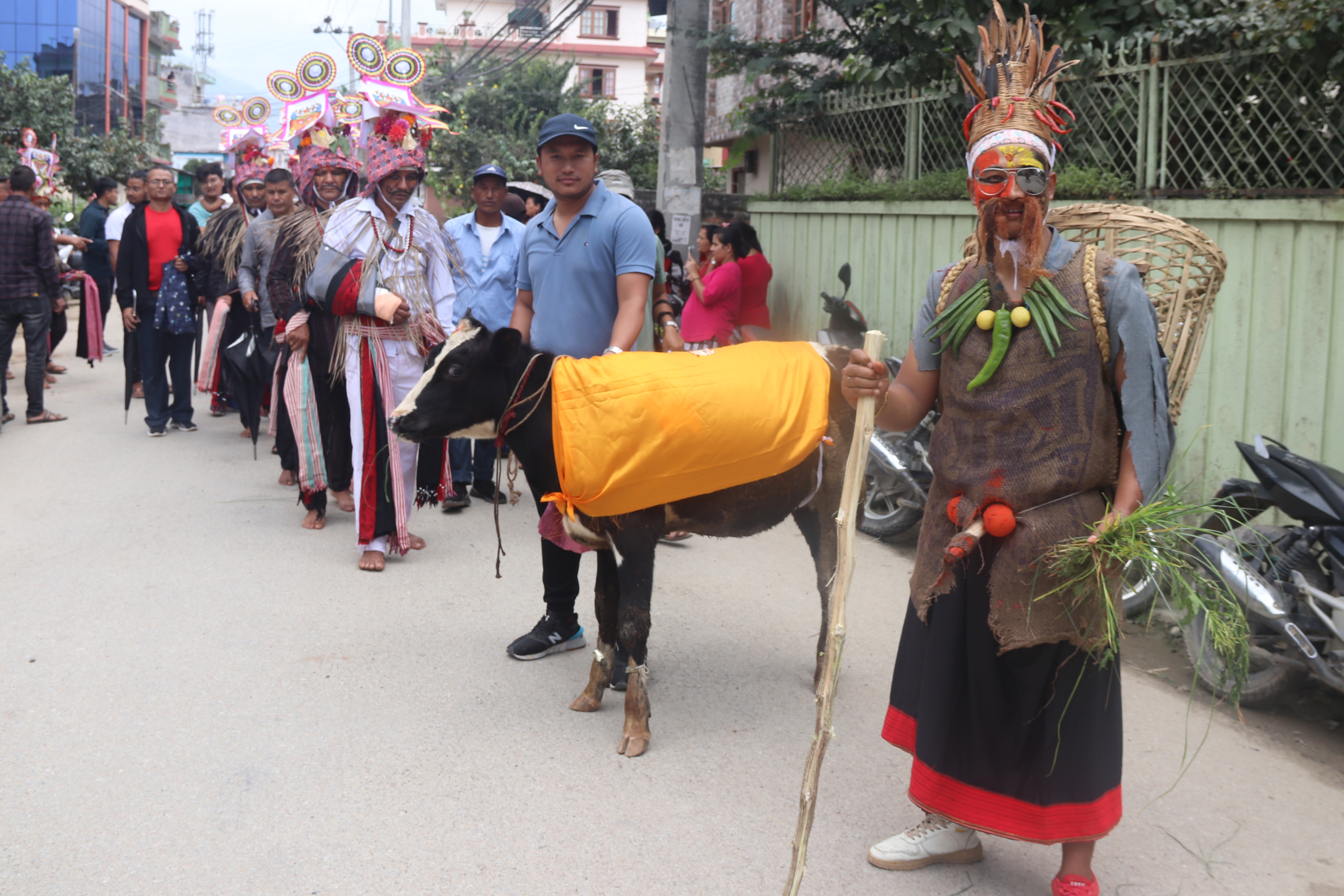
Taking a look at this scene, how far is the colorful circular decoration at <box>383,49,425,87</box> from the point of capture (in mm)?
7570

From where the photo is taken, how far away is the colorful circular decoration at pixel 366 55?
25.3 ft

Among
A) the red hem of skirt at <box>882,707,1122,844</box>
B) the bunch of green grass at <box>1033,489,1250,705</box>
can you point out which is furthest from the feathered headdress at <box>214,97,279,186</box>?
the bunch of green grass at <box>1033,489,1250,705</box>

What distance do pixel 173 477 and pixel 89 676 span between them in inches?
164

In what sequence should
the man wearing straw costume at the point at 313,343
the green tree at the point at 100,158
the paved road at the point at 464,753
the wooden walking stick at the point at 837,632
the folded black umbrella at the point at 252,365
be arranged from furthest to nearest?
the green tree at the point at 100,158, the folded black umbrella at the point at 252,365, the man wearing straw costume at the point at 313,343, the paved road at the point at 464,753, the wooden walking stick at the point at 837,632

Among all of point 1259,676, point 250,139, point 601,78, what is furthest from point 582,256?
point 601,78

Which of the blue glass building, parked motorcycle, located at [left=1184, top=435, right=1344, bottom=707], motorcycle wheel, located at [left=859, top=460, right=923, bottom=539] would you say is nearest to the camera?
parked motorcycle, located at [left=1184, top=435, right=1344, bottom=707]

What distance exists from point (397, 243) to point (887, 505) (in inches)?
138

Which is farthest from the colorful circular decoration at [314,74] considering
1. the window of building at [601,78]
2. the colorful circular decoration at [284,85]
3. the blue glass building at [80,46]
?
the window of building at [601,78]

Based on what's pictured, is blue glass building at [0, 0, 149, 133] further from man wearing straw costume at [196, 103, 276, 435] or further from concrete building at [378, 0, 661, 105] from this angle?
man wearing straw costume at [196, 103, 276, 435]

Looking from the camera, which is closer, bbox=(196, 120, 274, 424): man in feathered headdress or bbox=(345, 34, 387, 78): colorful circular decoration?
bbox=(345, 34, 387, 78): colorful circular decoration

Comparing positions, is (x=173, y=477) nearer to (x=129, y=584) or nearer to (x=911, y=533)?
(x=129, y=584)

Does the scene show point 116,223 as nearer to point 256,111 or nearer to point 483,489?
point 256,111

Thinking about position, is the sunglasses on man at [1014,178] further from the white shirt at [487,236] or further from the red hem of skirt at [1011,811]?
the white shirt at [487,236]

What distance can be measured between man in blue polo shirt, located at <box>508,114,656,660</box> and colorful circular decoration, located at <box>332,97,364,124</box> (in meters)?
3.31
